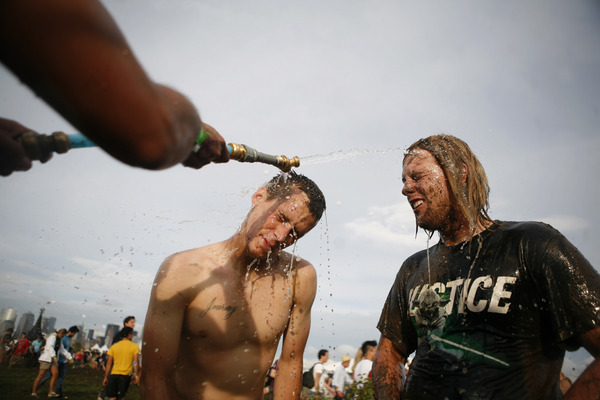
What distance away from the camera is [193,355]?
2.77m

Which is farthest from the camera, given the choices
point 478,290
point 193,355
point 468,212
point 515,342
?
point 193,355

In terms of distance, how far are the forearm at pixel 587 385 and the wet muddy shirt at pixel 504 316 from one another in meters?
0.14

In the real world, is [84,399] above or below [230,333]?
below

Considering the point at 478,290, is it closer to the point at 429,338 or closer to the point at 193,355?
the point at 429,338

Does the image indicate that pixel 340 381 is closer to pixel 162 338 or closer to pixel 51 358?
pixel 162 338

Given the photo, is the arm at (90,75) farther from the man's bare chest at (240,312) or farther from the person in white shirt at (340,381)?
the person in white shirt at (340,381)

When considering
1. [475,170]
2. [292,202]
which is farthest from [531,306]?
[292,202]

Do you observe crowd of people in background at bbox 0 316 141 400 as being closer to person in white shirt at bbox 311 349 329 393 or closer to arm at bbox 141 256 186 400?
person in white shirt at bbox 311 349 329 393

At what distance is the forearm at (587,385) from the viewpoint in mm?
1487

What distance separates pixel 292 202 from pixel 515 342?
191 cm

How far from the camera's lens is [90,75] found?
25.4 inches

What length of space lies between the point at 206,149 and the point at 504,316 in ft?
5.53

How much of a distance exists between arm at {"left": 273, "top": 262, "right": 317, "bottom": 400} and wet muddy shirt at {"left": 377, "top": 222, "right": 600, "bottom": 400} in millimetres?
1136

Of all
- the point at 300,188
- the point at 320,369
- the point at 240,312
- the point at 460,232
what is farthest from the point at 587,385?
Answer: the point at 320,369
